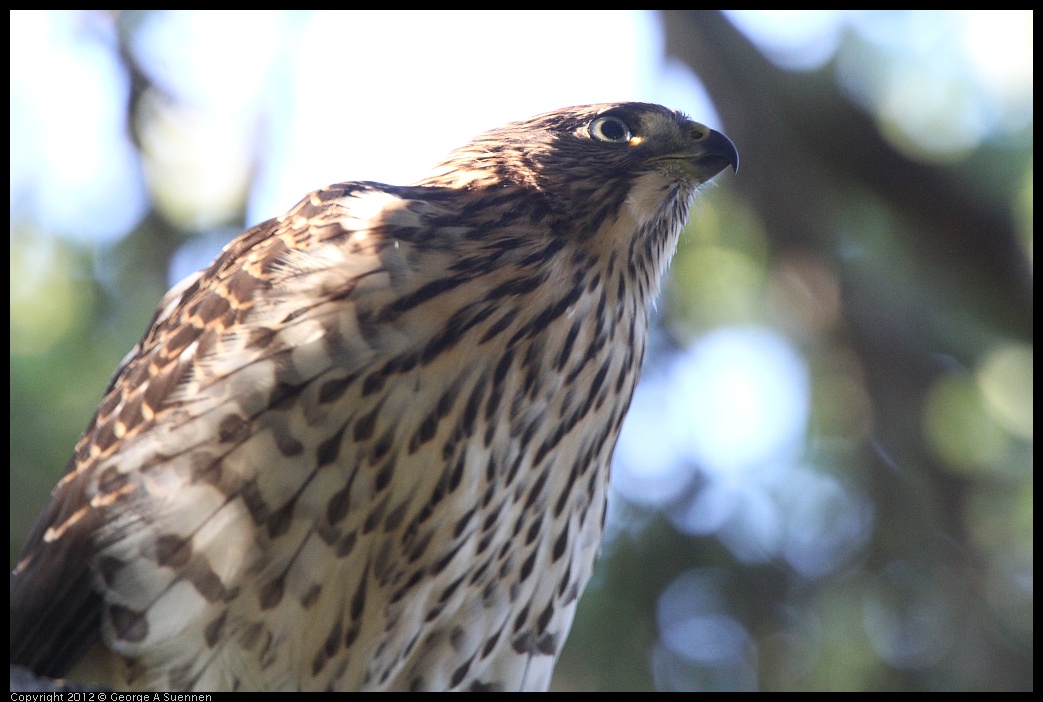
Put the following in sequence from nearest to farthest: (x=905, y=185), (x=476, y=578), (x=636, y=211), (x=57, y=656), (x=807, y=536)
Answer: (x=57, y=656)
(x=476, y=578)
(x=636, y=211)
(x=905, y=185)
(x=807, y=536)

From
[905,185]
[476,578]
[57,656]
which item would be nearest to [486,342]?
[476,578]

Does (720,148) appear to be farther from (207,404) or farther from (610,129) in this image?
(207,404)

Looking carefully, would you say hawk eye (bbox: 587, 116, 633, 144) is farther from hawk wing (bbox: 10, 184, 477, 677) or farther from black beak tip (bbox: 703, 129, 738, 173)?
hawk wing (bbox: 10, 184, 477, 677)

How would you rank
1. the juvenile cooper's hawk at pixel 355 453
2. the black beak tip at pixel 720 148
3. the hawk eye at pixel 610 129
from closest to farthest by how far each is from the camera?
the juvenile cooper's hawk at pixel 355 453 < the black beak tip at pixel 720 148 < the hawk eye at pixel 610 129

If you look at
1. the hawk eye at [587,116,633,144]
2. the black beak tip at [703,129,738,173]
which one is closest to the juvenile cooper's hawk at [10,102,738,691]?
the hawk eye at [587,116,633,144]

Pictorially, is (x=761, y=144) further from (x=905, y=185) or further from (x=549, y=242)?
(x=549, y=242)

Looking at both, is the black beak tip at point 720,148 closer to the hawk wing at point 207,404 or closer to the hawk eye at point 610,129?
the hawk eye at point 610,129

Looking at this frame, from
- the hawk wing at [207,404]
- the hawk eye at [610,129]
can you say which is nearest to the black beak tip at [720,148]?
the hawk eye at [610,129]
